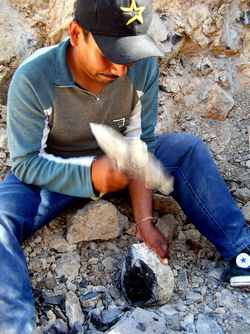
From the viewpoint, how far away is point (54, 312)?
178 centimetres

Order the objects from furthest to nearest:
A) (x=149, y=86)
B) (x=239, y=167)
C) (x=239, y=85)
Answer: (x=239, y=85), (x=239, y=167), (x=149, y=86)

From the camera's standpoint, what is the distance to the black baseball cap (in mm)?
1590

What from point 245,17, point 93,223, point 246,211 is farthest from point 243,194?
point 245,17

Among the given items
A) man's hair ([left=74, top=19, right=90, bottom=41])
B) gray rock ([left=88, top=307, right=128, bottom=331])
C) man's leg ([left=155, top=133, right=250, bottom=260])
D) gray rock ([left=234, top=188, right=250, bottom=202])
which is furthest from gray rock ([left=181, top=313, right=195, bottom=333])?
man's hair ([left=74, top=19, right=90, bottom=41])

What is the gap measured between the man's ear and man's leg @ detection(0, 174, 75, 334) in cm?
51

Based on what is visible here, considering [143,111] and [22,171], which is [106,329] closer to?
[22,171]

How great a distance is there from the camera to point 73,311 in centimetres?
177

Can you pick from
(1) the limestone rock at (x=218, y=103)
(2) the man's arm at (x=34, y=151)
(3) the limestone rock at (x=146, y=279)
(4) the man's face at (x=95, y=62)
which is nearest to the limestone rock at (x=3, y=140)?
(2) the man's arm at (x=34, y=151)

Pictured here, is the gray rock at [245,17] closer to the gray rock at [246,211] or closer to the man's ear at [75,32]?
the gray rock at [246,211]

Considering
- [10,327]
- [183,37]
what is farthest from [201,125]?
[10,327]

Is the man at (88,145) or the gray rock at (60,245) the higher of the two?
the man at (88,145)

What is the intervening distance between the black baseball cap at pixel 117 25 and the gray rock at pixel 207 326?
31.9 inches

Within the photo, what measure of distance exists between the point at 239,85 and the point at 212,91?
0.16m

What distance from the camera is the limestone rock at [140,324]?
1.61 m
